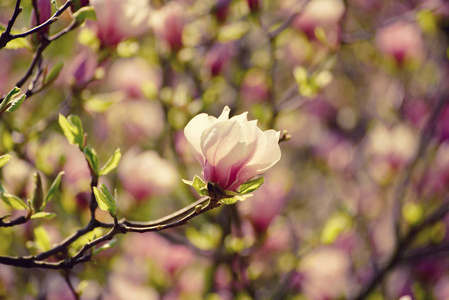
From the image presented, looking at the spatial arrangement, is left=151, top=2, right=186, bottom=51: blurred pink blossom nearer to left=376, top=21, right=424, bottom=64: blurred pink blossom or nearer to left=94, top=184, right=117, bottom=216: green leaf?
left=94, top=184, right=117, bottom=216: green leaf

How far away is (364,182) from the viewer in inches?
88.4

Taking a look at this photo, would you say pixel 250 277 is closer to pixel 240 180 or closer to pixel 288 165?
pixel 240 180

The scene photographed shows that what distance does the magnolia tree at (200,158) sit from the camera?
745 millimetres

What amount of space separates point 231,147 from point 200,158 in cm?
6

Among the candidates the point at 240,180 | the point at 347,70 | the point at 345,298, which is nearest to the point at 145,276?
the point at 345,298

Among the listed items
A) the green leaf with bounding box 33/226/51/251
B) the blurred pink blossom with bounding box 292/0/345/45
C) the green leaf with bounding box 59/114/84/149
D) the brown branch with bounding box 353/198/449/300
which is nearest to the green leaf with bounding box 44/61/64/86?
the green leaf with bounding box 59/114/84/149

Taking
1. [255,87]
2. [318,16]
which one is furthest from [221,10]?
[255,87]

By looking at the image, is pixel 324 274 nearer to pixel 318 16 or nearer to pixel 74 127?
pixel 318 16

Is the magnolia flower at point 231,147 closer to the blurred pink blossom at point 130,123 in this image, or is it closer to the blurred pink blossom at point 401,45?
the blurred pink blossom at point 130,123

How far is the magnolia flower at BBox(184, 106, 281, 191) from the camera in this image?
2.17 feet

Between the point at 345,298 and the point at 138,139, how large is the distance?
90 centimetres

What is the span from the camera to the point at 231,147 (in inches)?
26.3

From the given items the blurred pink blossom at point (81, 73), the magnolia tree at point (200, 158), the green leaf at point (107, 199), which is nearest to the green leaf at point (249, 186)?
the magnolia tree at point (200, 158)

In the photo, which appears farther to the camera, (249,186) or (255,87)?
(255,87)
